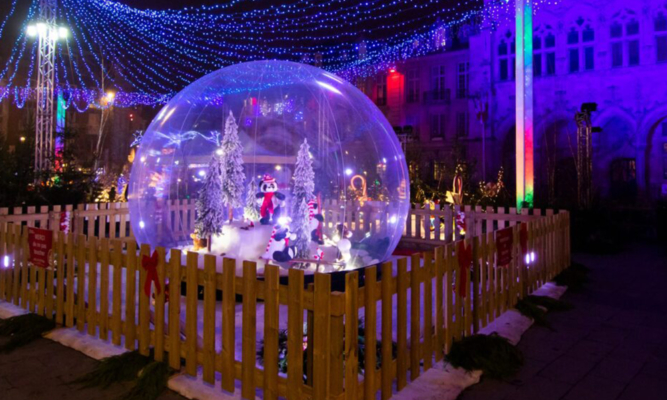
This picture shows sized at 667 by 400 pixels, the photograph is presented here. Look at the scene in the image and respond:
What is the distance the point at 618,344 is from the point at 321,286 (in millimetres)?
3737

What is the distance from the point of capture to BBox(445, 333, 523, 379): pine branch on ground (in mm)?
4234

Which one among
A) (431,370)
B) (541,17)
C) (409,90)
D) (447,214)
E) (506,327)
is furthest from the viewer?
(409,90)

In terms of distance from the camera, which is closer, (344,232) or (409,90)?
(344,232)

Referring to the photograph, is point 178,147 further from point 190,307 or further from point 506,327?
point 506,327

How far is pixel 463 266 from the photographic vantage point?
16.0 feet

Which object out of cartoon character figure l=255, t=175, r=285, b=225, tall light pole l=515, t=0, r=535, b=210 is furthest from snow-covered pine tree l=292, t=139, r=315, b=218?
tall light pole l=515, t=0, r=535, b=210

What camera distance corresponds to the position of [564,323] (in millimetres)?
5762

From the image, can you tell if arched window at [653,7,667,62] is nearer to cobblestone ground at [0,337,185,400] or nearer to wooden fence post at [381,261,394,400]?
wooden fence post at [381,261,394,400]

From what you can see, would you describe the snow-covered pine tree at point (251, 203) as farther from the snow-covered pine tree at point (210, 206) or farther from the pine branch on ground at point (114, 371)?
the pine branch on ground at point (114, 371)

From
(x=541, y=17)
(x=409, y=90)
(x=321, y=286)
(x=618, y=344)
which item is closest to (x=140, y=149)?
(x=321, y=286)

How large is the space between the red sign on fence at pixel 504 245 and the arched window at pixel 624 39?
23.7 metres

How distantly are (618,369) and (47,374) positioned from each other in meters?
5.33

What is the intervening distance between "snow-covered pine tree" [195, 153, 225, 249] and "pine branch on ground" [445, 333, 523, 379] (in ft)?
14.3

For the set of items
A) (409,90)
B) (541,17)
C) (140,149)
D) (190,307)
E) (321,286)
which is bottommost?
(190,307)
